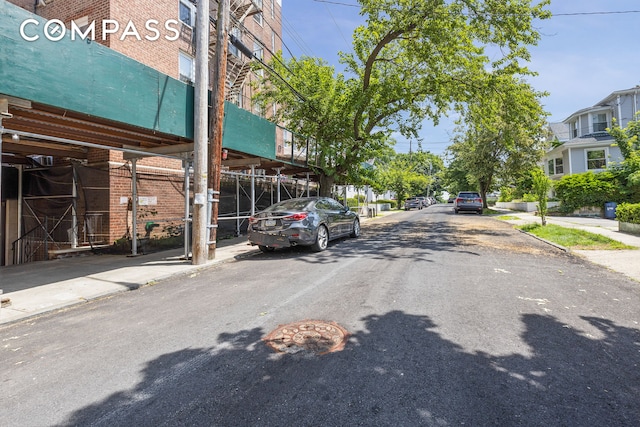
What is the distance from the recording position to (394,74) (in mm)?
16688

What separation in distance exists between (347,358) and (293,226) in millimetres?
5981

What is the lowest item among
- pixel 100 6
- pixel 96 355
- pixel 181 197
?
pixel 96 355

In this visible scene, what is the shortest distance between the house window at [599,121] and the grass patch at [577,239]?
25.1 metres

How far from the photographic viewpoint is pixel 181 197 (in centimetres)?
1274

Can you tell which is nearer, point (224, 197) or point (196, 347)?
point (196, 347)

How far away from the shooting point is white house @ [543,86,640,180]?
28.0 meters

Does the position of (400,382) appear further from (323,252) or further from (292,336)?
(323,252)

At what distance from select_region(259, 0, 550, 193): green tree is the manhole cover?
12.4 meters

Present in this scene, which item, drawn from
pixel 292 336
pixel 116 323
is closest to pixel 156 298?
pixel 116 323

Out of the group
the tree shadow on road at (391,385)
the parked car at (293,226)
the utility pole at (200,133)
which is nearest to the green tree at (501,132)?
the parked car at (293,226)

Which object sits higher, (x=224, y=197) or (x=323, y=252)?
(x=224, y=197)

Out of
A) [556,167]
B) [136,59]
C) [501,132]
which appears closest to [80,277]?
[136,59]

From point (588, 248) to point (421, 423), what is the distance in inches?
390

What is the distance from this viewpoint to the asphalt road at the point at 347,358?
96.0 inches
